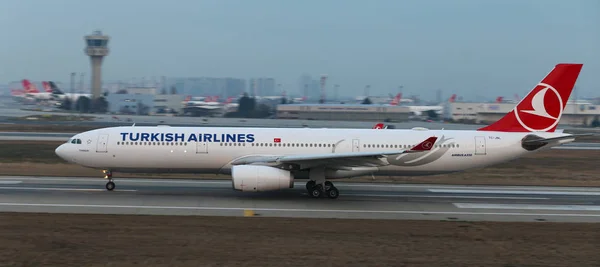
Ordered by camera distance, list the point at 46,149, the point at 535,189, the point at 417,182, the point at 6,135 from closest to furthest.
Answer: the point at 535,189 → the point at 417,182 → the point at 46,149 → the point at 6,135

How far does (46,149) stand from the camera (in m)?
42.6

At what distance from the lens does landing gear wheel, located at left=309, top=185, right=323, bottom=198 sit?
25.2 metres

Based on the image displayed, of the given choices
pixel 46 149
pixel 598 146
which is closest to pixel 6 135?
pixel 46 149

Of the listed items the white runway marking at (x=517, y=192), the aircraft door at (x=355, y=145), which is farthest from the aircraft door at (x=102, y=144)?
the white runway marking at (x=517, y=192)

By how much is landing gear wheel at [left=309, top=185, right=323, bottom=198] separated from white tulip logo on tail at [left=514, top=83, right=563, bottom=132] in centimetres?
942

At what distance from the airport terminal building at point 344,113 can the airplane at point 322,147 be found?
2860 inches

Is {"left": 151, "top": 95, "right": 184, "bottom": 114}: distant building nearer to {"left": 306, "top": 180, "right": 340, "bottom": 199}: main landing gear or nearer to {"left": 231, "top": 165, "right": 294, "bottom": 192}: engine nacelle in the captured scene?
{"left": 306, "top": 180, "right": 340, "bottom": 199}: main landing gear

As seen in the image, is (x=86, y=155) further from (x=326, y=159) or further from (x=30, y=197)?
(x=326, y=159)

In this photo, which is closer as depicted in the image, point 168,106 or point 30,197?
point 30,197

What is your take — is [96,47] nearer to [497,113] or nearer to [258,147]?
[497,113]

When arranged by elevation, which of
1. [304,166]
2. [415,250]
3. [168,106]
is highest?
[168,106]

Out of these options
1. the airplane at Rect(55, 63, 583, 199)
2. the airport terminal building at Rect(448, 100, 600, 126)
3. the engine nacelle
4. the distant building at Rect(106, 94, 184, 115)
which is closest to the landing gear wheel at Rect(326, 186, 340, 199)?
the airplane at Rect(55, 63, 583, 199)

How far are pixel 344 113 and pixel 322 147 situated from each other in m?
78.2

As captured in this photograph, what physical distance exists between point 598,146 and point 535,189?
2961 centimetres
